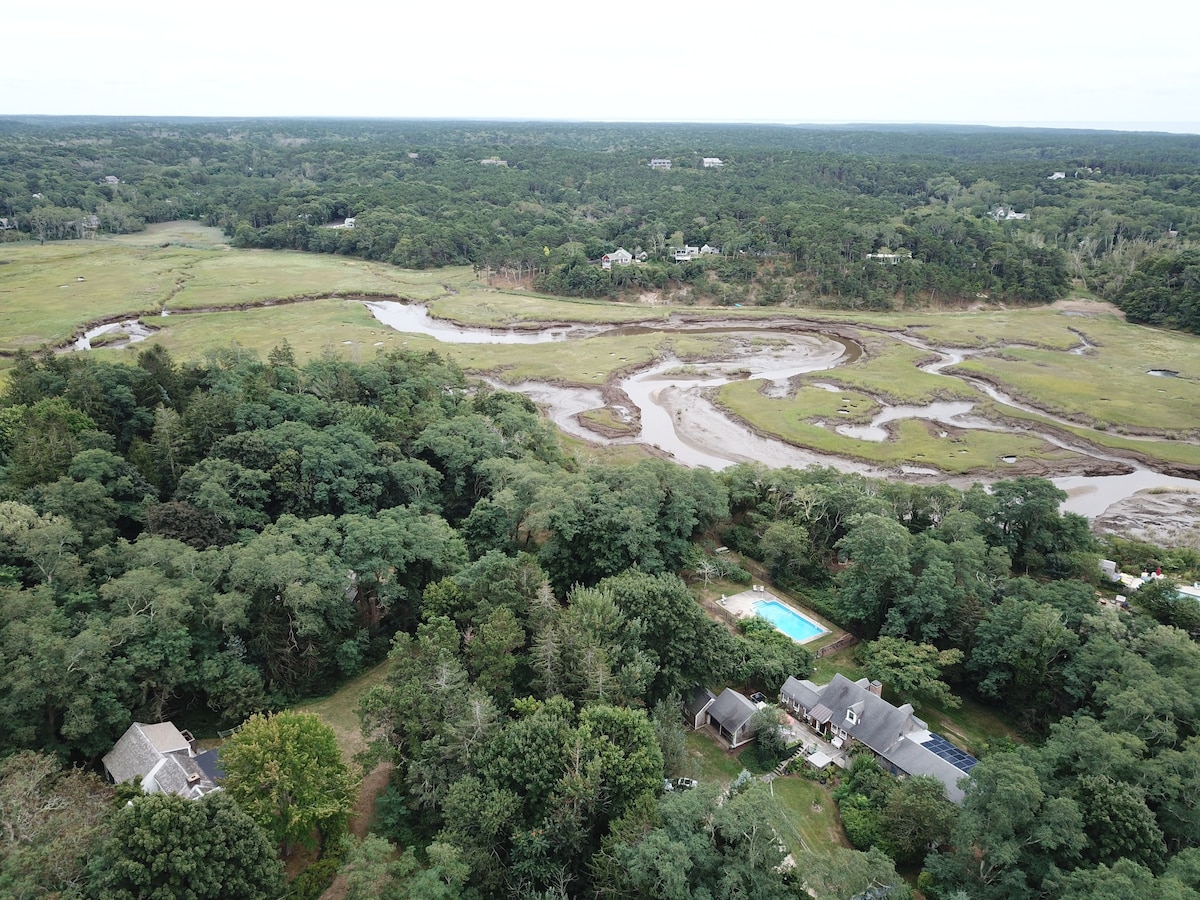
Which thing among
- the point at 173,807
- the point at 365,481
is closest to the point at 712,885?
the point at 173,807

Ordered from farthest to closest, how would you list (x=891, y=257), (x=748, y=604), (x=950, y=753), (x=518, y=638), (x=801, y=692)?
1. (x=891, y=257)
2. (x=748, y=604)
3. (x=801, y=692)
4. (x=950, y=753)
5. (x=518, y=638)

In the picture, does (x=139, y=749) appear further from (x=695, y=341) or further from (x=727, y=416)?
(x=695, y=341)

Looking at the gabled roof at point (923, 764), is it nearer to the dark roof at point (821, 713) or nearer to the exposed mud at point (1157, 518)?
the dark roof at point (821, 713)

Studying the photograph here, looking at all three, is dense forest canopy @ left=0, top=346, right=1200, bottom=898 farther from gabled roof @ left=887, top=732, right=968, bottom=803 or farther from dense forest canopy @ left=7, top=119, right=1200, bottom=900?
gabled roof @ left=887, top=732, right=968, bottom=803

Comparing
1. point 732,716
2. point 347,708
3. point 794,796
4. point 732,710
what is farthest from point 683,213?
point 794,796

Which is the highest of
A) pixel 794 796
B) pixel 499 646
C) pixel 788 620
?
pixel 499 646

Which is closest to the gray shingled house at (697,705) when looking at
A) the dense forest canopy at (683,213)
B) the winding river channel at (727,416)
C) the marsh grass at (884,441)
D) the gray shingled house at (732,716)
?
the gray shingled house at (732,716)

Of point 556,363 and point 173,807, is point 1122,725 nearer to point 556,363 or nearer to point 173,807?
point 173,807
